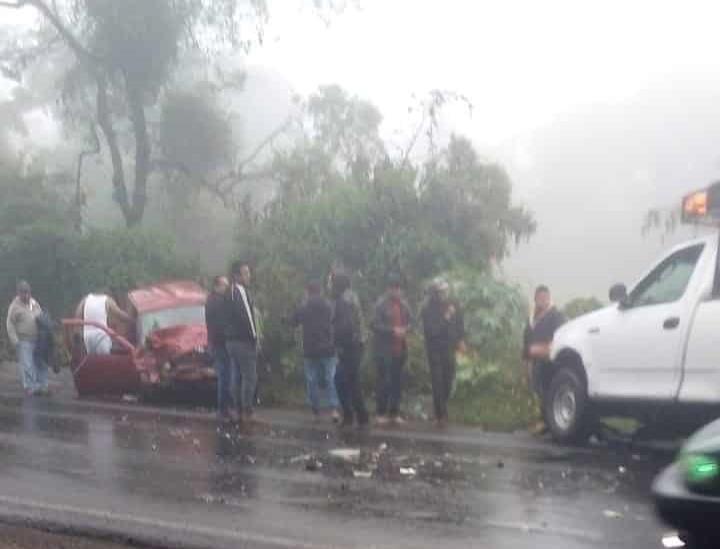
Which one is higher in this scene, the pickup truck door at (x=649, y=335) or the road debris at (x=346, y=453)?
the pickup truck door at (x=649, y=335)

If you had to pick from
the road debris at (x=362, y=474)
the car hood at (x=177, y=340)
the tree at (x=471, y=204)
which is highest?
the tree at (x=471, y=204)

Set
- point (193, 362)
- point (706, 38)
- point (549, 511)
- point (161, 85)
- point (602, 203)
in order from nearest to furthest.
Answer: point (549, 511), point (193, 362), point (161, 85), point (602, 203), point (706, 38)

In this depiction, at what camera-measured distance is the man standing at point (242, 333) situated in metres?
15.1

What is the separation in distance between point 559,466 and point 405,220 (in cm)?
1228

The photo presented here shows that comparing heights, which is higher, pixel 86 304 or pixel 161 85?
pixel 161 85

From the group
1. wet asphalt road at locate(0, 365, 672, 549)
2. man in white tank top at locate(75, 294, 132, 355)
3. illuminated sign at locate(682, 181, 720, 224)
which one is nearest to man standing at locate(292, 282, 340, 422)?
wet asphalt road at locate(0, 365, 672, 549)

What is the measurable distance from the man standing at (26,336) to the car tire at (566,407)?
8702 millimetres

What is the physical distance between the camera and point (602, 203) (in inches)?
1609

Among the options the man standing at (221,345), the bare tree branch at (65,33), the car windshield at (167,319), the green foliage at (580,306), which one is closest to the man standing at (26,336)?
the car windshield at (167,319)

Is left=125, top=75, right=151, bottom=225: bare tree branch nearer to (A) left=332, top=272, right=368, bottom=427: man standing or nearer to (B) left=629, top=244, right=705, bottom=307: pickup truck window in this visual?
(A) left=332, top=272, right=368, bottom=427: man standing

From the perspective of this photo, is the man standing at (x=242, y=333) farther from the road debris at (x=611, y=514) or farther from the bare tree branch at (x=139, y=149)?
the bare tree branch at (x=139, y=149)

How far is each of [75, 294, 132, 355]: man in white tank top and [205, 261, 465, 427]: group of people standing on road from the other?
12.4 ft

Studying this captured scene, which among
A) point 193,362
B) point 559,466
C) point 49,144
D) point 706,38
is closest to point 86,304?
point 193,362

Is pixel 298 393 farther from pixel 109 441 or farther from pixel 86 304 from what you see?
pixel 109 441
